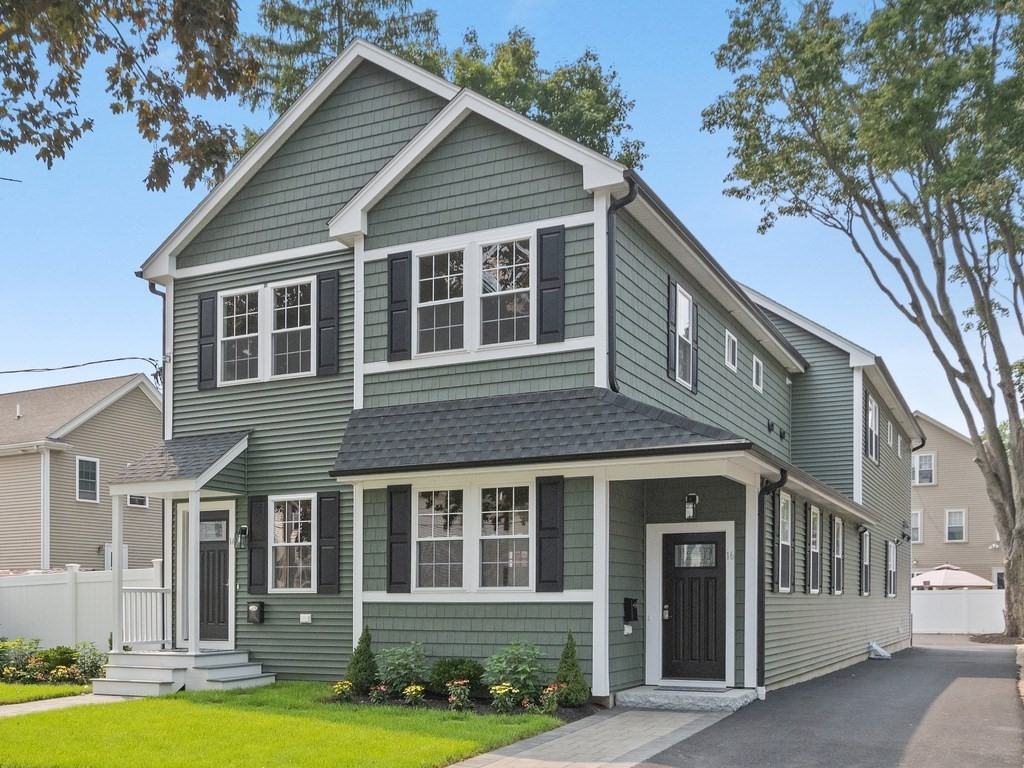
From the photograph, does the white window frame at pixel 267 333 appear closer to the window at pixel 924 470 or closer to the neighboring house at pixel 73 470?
the neighboring house at pixel 73 470

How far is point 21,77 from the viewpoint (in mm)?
10352

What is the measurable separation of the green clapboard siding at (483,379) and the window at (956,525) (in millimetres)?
34472

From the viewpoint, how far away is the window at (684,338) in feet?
50.1

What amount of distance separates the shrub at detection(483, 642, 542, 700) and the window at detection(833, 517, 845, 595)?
29.8 feet

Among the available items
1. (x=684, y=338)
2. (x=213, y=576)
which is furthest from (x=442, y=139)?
(x=213, y=576)

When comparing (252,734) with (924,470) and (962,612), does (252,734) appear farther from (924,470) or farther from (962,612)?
(924,470)

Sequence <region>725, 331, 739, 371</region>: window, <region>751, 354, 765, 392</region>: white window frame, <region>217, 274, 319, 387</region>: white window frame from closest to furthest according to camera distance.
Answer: <region>217, 274, 319, 387</region>: white window frame, <region>725, 331, 739, 371</region>: window, <region>751, 354, 765, 392</region>: white window frame

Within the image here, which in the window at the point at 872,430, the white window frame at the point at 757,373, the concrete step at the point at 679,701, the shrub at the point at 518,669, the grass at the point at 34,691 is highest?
the white window frame at the point at 757,373

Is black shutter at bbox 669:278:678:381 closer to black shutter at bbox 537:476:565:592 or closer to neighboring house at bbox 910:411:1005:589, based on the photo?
black shutter at bbox 537:476:565:592

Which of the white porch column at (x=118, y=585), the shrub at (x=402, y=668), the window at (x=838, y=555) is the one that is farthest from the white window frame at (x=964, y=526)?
the white porch column at (x=118, y=585)

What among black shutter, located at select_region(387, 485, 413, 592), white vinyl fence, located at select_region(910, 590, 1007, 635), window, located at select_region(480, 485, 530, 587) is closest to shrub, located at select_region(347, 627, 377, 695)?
black shutter, located at select_region(387, 485, 413, 592)

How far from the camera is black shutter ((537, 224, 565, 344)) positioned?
1295 centimetres

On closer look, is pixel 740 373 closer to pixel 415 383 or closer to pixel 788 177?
pixel 415 383

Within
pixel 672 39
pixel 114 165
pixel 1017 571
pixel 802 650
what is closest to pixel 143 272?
pixel 114 165
